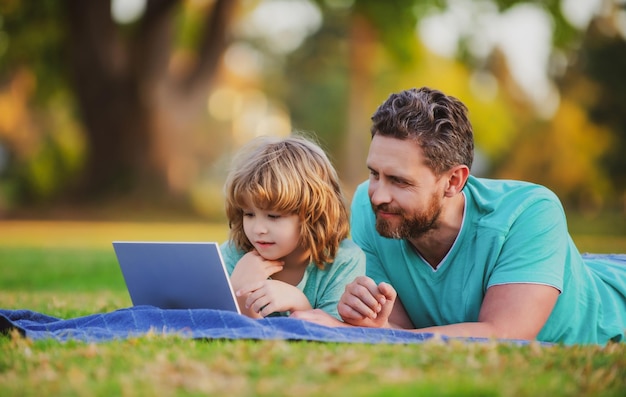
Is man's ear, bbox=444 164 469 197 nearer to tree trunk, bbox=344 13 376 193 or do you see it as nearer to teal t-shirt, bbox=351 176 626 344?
teal t-shirt, bbox=351 176 626 344

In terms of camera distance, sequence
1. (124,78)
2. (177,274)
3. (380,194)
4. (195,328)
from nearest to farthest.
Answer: (195,328), (177,274), (380,194), (124,78)

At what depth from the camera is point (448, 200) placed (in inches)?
179

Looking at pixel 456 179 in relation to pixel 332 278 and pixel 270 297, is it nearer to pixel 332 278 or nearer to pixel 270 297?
pixel 332 278

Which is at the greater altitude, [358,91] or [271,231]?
[358,91]

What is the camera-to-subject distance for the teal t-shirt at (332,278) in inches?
182

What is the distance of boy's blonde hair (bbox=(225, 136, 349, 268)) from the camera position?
4.51m

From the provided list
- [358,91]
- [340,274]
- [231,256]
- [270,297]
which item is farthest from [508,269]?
[358,91]

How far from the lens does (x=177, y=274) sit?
4.15m

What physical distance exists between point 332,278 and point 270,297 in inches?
22.2

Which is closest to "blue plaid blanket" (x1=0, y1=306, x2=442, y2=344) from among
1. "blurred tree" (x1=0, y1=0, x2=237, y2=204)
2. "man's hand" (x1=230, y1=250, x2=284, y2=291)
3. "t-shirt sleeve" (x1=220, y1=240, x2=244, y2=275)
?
"man's hand" (x1=230, y1=250, x2=284, y2=291)

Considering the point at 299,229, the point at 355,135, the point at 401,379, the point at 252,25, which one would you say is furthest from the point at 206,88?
the point at 252,25

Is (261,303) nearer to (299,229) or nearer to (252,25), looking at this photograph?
(299,229)

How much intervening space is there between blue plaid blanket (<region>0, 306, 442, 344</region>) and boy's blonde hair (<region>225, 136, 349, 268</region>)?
2.42 ft

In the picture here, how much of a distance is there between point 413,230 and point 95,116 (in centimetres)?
1780
